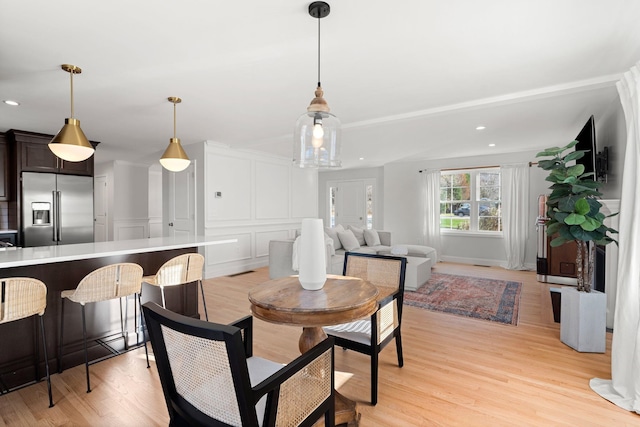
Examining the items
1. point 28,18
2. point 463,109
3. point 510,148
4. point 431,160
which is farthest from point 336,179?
point 28,18

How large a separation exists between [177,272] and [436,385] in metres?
2.17

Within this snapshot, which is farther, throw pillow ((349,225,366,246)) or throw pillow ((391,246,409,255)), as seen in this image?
throw pillow ((349,225,366,246))

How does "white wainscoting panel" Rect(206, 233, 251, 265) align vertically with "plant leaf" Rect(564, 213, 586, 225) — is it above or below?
below

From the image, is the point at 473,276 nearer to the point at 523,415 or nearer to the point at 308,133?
the point at 523,415

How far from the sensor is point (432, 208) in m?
7.00

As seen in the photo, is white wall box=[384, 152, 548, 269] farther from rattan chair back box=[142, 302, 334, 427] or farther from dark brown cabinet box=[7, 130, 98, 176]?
dark brown cabinet box=[7, 130, 98, 176]

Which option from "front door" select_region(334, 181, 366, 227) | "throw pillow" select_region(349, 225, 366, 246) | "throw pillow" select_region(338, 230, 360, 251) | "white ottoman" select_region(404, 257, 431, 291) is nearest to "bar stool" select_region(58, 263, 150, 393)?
"white ottoman" select_region(404, 257, 431, 291)

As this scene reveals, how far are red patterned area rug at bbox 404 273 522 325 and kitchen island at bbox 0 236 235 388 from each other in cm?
293

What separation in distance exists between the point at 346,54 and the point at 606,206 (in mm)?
2790

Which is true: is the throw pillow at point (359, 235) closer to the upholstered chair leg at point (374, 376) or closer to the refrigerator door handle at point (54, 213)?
the upholstered chair leg at point (374, 376)

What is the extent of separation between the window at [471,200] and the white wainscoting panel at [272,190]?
11.5ft

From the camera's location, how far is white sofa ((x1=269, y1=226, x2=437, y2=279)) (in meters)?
4.87

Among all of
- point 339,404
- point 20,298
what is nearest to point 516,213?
point 339,404

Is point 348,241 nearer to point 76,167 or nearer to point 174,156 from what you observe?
point 174,156
